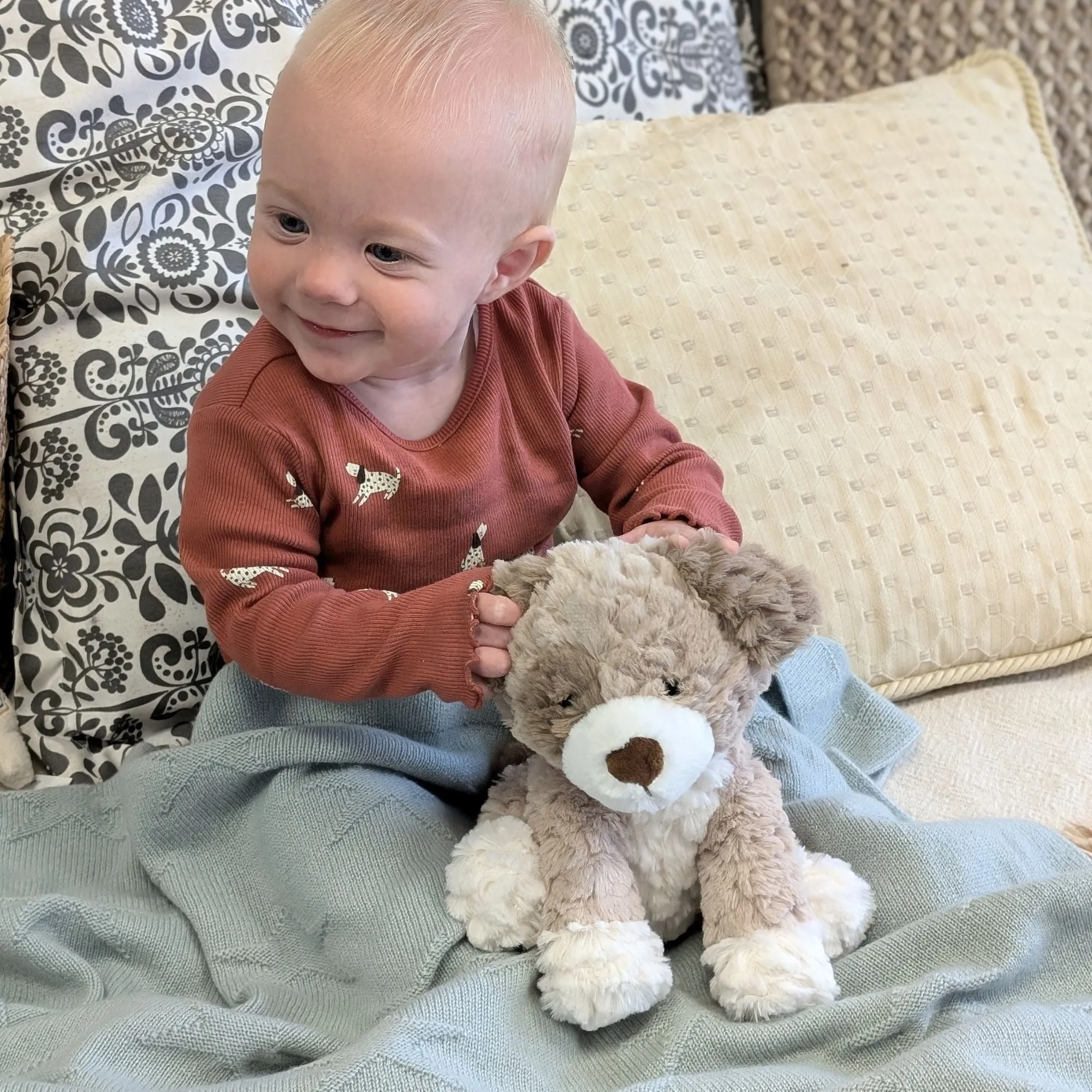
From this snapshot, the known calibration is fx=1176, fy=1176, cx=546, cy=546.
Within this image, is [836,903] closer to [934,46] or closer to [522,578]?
[522,578]

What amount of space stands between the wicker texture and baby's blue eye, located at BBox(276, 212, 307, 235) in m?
0.94

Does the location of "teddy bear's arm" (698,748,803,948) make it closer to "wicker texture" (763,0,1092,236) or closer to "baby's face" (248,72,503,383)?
"baby's face" (248,72,503,383)

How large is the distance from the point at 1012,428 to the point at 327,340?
68cm

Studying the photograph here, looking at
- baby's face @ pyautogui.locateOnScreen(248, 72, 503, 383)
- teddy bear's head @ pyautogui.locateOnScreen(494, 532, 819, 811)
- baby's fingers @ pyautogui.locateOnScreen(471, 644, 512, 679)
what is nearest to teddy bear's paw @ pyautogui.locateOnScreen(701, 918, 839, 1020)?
teddy bear's head @ pyautogui.locateOnScreen(494, 532, 819, 811)

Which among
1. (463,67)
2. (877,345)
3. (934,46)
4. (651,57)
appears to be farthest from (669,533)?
(934,46)

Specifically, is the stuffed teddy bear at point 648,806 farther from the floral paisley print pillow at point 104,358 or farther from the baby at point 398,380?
the floral paisley print pillow at point 104,358

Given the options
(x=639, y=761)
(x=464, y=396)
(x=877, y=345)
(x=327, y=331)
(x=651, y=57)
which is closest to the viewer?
(x=639, y=761)

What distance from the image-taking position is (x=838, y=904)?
A: 30.7 inches

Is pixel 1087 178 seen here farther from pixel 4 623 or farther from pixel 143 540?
pixel 4 623

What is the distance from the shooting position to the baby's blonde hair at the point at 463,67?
2.32ft

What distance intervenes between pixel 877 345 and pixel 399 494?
0.54 meters

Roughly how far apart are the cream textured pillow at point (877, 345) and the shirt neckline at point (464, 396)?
0.24 m

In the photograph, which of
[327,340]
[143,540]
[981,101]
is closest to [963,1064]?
[327,340]

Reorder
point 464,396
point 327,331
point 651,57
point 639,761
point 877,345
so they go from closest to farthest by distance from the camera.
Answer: point 639,761 → point 327,331 → point 464,396 → point 877,345 → point 651,57
